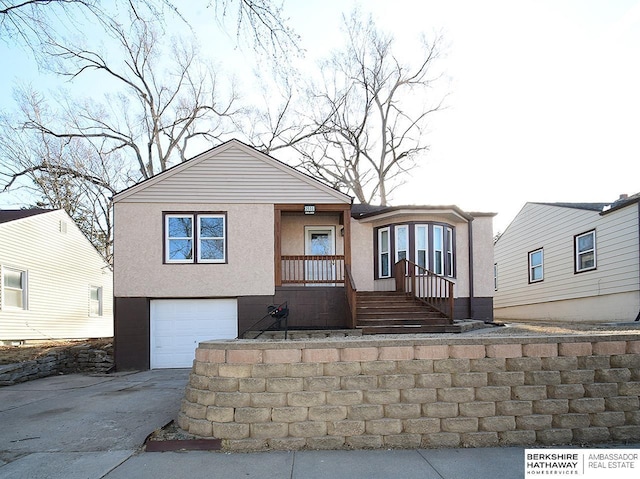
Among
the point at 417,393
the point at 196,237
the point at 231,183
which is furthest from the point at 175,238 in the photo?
the point at 417,393

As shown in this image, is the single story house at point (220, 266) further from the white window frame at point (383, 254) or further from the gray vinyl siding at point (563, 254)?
the gray vinyl siding at point (563, 254)

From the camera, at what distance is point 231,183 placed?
11695 mm

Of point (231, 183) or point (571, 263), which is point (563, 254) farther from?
point (231, 183)

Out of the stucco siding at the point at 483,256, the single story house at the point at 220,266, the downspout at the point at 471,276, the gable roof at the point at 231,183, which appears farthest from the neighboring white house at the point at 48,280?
the stucco siding at the point at 483,256

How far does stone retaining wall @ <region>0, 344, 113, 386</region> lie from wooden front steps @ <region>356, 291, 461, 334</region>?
6.66 m

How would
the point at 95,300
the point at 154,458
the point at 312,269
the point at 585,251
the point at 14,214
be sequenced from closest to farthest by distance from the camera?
the point at 154,458, the point at 312,269, the point at 585,251, the point at 14,214, the point at 95,300

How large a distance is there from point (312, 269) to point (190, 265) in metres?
3.35

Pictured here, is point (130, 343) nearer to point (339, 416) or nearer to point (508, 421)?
point (339, 416)

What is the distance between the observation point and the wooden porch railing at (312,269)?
1195 cm

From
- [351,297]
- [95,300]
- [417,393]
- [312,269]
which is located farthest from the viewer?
[95,300]

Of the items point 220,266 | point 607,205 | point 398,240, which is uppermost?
point 607,205

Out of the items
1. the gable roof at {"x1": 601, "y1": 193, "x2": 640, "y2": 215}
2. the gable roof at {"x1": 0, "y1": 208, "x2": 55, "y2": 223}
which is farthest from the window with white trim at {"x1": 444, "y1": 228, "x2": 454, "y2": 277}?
the gable roof at {"x1": 0, "y1": 208, "x2": 55, "y2": 223}

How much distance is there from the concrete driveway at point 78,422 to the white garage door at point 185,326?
194 centimetres

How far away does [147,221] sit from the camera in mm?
11398
